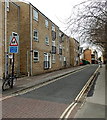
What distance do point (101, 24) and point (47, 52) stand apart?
14140mm

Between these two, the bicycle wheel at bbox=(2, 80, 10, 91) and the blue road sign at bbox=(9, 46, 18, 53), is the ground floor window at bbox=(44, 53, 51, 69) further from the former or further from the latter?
the bicycle wheel at bbox=(2, 80, 10, 91)

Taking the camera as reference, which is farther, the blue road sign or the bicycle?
the blue road sign

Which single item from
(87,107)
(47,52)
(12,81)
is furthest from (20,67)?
(87,107)

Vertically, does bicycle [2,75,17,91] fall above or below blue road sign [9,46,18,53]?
below

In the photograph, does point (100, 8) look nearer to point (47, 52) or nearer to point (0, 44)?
point (0, 44)

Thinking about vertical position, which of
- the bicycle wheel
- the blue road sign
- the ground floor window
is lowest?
the bicycle wheel

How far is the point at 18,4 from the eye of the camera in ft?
70.6

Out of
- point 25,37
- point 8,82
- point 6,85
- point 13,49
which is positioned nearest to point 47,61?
point 25,37

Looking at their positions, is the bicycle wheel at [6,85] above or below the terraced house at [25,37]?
below

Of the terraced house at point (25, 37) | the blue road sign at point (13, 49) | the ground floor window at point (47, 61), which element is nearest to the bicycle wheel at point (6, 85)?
the blue road sign at point (13, 49)

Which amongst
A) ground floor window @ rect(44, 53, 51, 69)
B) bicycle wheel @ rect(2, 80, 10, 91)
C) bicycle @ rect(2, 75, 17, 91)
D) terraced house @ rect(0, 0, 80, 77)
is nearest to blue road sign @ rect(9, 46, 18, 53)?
bicycle @ rect(2, 75, 17, 91)

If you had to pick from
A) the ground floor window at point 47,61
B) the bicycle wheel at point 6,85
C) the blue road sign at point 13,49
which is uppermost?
the blue road sign at point 13,49

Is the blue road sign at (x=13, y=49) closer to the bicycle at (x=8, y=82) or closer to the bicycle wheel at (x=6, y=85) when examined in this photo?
the bicycle at (x=8, y=82)

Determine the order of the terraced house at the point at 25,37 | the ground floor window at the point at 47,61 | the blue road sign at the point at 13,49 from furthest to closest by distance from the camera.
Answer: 1. the ground floor window at the point at 47,61
2. the terraced house at the point at 25,37
3. the blue road sign at the point at 13,49
